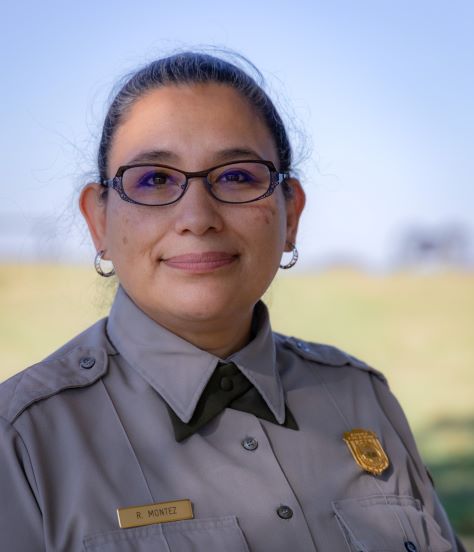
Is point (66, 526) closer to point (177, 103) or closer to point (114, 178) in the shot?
point (114, 178)

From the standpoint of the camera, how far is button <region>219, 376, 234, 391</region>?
197 cm

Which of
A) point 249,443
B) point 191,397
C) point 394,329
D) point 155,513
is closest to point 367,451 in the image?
point 249,443

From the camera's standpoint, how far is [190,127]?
1898 mm

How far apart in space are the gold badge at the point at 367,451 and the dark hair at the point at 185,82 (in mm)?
649

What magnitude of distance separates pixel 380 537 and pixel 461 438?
544cm

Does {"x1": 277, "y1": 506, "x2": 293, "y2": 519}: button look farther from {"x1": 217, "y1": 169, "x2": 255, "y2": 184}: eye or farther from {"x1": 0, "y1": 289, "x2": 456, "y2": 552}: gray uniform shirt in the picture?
{"x1": 217, "y1": 169, "x2": 255, "y2": 184}: eye

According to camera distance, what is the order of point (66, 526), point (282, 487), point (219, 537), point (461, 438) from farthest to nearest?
point (461, 438) < point (282, 487) < point (219, 537) < point (66, 526)

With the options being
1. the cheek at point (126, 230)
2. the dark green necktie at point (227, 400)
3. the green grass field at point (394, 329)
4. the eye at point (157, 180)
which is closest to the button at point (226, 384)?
the dark green necktie at point (227, 400)

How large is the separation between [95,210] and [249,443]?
0.71 metres

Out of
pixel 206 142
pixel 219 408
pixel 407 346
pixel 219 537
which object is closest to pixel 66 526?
pixel 219 537

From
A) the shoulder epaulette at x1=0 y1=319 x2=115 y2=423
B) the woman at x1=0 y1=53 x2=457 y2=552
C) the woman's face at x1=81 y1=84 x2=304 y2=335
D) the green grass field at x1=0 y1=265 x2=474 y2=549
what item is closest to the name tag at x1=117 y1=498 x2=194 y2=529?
the woman at x1=0 y1=53 x2=457 y2=552

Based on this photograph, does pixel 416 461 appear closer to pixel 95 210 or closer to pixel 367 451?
pixel 367 451

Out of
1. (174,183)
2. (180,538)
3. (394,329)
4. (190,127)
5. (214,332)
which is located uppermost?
(394,329)

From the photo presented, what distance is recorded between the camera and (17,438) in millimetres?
1680
